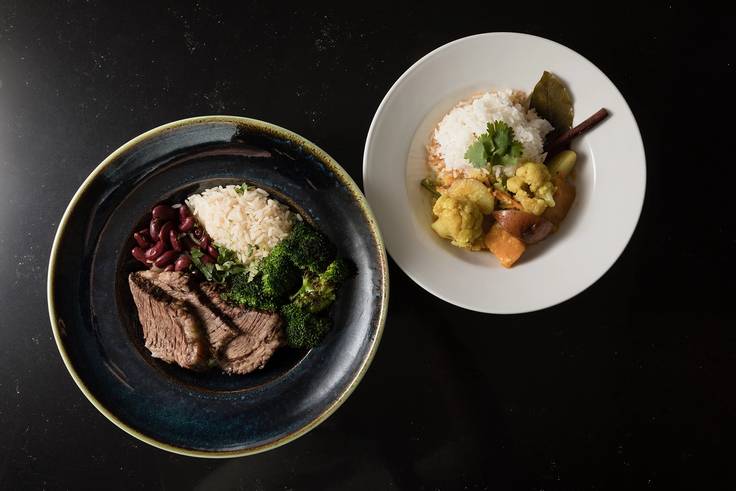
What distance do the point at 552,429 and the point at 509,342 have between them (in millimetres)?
600

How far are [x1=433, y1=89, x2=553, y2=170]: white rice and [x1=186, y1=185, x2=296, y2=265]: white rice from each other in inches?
38.1

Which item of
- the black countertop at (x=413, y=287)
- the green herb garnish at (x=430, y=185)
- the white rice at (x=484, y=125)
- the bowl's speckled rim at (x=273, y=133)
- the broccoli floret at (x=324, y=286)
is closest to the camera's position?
the bowl's speckled rim at (x=273, y=133)

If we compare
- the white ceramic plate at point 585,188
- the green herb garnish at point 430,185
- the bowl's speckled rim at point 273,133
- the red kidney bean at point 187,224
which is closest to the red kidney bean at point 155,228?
the red kidney bean at point 187,224

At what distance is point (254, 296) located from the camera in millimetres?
2947

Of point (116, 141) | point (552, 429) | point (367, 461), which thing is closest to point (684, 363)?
point (552, 429)

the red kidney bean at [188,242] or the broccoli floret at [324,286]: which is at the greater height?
the red kidney bean at [188,242]

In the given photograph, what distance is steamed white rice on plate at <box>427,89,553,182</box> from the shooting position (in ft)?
9.75

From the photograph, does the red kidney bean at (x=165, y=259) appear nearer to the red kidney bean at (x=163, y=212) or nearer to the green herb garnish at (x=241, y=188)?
the red kidney bean at (x=163, y=212)

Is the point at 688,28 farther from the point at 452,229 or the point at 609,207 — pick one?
the point at 452,229

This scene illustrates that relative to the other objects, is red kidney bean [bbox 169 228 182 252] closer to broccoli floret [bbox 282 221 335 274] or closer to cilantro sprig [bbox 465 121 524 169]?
broccoli floret [bbox 282 221 335 274]

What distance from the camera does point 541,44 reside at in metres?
2.91

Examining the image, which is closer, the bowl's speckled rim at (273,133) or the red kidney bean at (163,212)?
the bowl's speckled rim at (273,133)

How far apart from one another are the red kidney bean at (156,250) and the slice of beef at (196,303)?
0.30ft

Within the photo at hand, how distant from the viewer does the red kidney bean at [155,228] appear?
2902 mm
